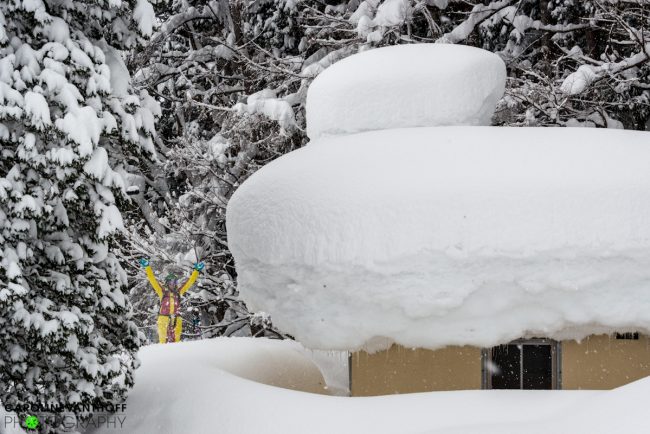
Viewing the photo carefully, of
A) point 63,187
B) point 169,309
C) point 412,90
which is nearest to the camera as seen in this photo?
point 63,187

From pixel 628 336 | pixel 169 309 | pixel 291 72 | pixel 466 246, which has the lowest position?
pixel 169 309

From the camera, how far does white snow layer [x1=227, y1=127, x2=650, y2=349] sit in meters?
6.96

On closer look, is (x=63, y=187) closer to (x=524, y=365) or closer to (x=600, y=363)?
(x=524, y=365)

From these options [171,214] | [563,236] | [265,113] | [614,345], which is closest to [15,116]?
[563,236]

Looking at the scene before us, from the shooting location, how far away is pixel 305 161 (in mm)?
8164

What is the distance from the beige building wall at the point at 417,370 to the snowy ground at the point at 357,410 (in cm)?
84

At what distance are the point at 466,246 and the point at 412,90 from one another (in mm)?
2239

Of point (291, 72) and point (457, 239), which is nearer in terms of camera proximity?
point (457, 239)

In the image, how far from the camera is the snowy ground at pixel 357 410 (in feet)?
19.8

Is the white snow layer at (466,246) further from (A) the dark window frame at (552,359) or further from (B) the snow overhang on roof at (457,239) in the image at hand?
(A) the dark window frame at (552,359)

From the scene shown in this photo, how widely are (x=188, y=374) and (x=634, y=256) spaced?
181 inches

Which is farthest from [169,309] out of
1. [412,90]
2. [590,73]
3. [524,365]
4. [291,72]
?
[590,73]

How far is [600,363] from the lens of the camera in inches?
304

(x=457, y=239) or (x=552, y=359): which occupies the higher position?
(x=457, y=239)
